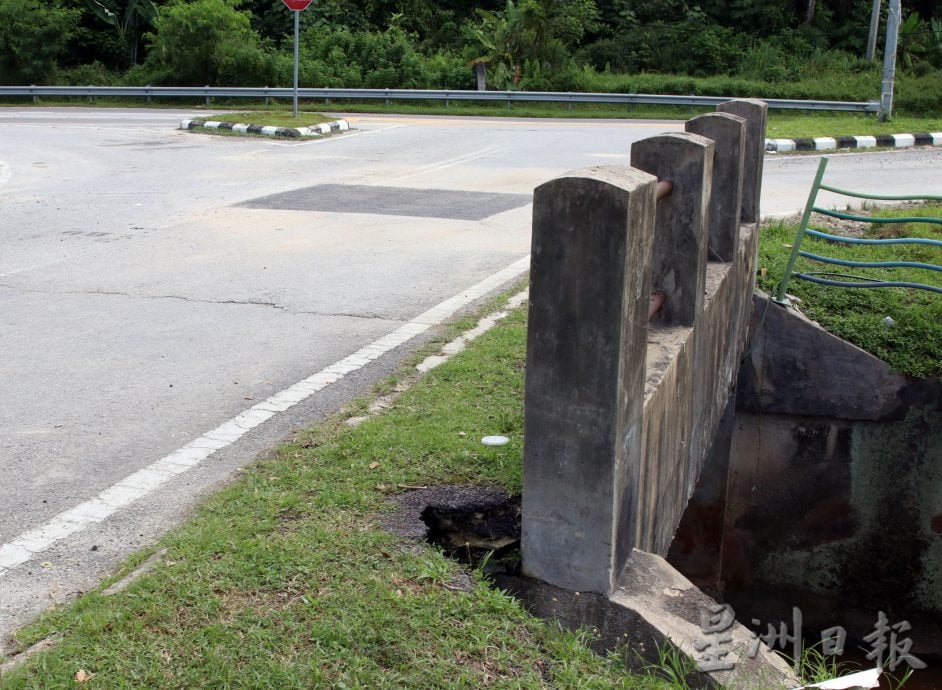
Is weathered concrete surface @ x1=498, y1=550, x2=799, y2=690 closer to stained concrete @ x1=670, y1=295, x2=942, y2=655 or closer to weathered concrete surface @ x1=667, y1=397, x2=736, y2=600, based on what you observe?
stained concrete @ x1=670, y1=295, x2=942, y2=655

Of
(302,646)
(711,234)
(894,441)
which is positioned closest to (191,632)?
(302,646)

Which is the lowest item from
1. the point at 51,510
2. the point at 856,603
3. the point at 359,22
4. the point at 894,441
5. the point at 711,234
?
the point at 856,603

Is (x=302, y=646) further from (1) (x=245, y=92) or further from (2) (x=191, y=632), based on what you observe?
(1) (x=245, y=92)

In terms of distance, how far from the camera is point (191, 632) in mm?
3230

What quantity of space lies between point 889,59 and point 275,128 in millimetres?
11811

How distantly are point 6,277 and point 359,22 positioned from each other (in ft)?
85.6

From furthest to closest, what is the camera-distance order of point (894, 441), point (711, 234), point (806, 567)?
point (806, 567)
point (894, 441)
point (711, 234)

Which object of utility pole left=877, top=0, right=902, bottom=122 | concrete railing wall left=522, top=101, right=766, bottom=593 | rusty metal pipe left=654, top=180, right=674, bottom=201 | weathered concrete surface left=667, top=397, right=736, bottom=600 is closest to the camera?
concrete railing wall left=522, top=101, right=766, bottom=593

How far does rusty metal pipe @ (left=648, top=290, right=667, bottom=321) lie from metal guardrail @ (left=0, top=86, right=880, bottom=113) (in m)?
21.3

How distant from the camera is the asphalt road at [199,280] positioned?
4645 mm

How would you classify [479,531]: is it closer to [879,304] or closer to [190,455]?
[190,455]

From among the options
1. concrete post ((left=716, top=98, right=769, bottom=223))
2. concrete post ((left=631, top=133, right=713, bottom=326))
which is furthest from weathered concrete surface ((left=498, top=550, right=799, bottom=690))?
concrete post ((left=716, top=98, right=769, bottom=223))

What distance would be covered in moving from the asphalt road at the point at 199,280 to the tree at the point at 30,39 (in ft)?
42.3

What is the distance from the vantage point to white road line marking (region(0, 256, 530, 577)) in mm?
3996
